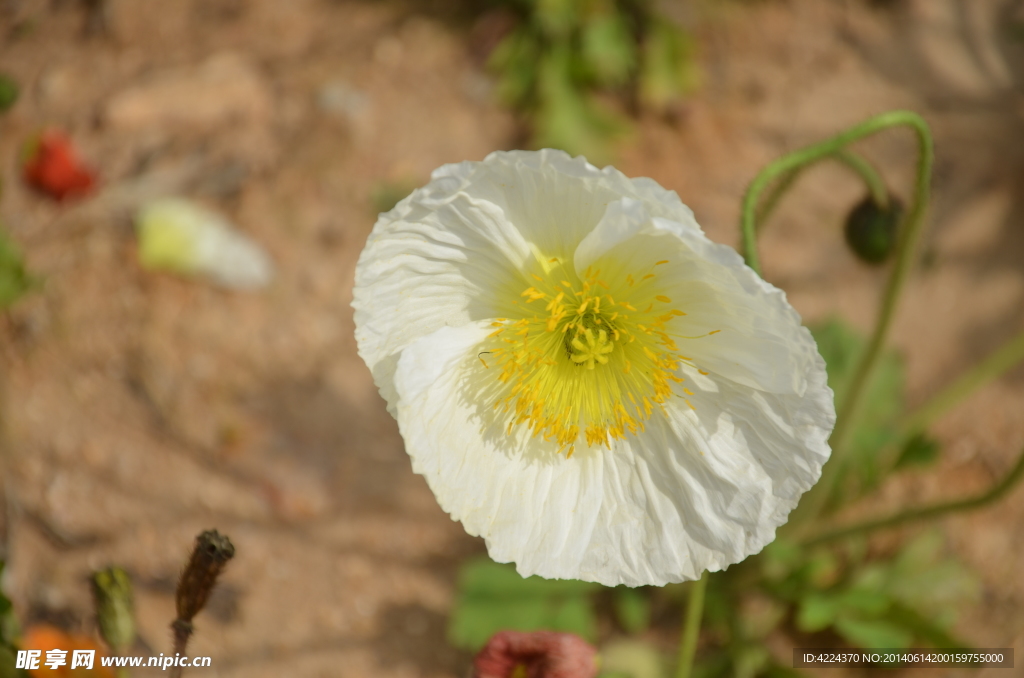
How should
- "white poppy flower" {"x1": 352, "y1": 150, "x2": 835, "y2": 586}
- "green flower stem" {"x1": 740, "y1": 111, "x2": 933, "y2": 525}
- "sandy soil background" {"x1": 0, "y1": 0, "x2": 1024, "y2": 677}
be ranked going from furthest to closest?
1. "sandy soil background" {"x1": 0, "y1": 0, "x2": 1024, "y2": 677}
2. "green flower stem" {"x1": 740, "y1": 111, "x2": 933, "y2": 525}
3. "white poppy flower" {"x1": 352, "y1": 150, "x2": 835, "y2": 586}

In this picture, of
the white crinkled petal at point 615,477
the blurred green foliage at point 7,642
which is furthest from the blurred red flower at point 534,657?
the blurred green foliage at point 7,642

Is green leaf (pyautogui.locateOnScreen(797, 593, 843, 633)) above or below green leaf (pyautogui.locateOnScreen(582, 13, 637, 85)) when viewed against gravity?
below

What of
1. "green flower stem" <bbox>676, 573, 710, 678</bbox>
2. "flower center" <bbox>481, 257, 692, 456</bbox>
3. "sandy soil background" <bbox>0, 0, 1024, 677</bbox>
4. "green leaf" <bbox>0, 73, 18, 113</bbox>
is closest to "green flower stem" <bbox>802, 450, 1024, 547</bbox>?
"green flower stem" <bbox>676, 573, 710, 678</bbox>

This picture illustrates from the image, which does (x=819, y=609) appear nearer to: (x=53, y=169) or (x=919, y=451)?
(x=919, y=451)

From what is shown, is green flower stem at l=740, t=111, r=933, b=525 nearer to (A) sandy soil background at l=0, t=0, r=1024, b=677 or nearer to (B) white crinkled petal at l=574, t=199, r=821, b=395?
(B) white crinkled petal at l=574, t=199, r=821, b=395

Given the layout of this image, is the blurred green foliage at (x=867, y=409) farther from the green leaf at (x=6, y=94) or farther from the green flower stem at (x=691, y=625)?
the green leaf at (x=6, y=94)
